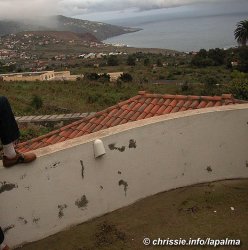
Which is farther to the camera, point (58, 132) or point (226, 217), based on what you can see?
point (58, 132)

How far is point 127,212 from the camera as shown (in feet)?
12.5

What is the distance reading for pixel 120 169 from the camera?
3.78 m

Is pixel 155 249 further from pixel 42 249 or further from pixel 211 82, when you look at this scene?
pixel 211 82

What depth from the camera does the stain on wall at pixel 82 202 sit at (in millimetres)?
3600

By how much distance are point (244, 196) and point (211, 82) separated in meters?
32.3

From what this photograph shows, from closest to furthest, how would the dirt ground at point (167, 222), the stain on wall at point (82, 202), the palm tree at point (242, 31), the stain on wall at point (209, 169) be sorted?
the dirt ground at point (167, 222) < the stain on wall at point (82, 202) < the stain on wall at point (209, 169) < the palm tree at point (242, 31)

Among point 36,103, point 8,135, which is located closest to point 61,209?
point 8,135

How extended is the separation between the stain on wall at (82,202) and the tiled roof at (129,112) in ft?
6.14

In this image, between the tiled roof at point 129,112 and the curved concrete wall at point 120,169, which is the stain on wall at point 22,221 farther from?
the tiled roof at point 129,112

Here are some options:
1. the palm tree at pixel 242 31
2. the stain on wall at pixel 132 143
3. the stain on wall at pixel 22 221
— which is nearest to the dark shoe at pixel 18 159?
the stain on wall at pixel 22 221

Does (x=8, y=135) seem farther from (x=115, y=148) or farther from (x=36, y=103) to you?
(x=36, y=103)

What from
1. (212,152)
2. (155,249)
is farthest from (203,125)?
(155,249)

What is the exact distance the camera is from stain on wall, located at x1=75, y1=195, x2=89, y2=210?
360 centimetres

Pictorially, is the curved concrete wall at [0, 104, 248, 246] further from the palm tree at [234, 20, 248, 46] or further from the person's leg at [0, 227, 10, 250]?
the palm tree at [234, 20, 248, 46]
